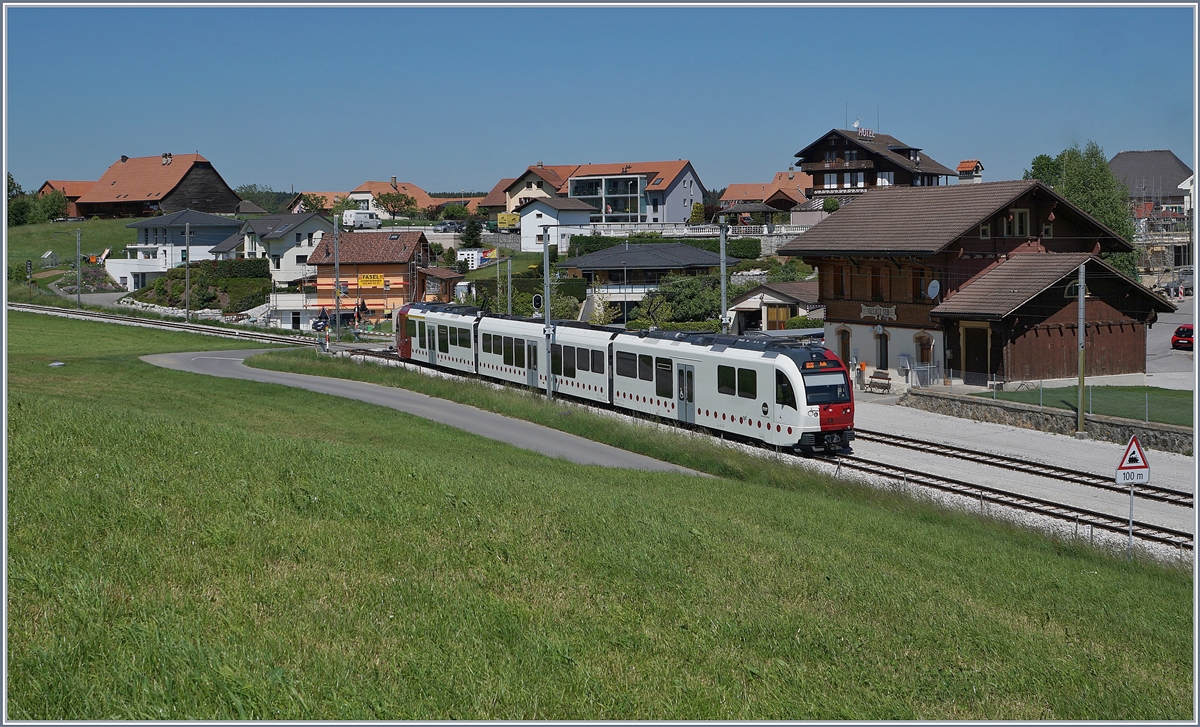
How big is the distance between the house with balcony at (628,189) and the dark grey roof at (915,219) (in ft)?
198

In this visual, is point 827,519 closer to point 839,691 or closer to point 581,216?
point 839,691

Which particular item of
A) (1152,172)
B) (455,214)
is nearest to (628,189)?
(455,214)

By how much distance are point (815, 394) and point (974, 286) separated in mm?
17526

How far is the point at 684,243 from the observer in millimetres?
86500

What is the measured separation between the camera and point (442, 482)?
1524cm

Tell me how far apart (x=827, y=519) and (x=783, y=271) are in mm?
60576

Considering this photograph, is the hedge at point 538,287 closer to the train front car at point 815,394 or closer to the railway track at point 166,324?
the railway track at point 166,324

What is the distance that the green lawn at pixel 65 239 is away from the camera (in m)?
101

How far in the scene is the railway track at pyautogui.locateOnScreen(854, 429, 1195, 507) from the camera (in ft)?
74.6

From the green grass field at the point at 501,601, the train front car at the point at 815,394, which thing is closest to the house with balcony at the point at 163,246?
the train front car at the point at 815,394

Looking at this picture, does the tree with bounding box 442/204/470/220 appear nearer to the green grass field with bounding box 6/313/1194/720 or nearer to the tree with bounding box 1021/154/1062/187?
the tree with bounding box 1021/154/1062/187

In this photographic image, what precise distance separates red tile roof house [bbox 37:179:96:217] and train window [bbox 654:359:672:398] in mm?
116835

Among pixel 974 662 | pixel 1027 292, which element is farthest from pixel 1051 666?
pixel 1027 292

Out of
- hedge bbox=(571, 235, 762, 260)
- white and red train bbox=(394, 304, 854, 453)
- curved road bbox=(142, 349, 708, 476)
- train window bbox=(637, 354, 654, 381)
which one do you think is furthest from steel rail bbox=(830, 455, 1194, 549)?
hedge bbox=(571, 235, 762, 260)
